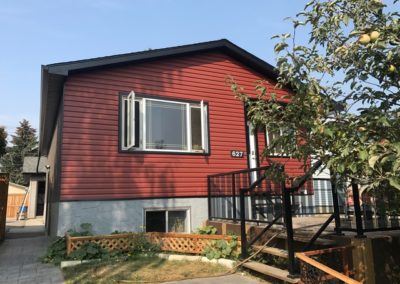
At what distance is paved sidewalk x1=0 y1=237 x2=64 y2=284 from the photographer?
5508mm

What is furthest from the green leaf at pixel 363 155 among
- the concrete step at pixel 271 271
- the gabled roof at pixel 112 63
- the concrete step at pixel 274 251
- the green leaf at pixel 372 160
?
the gabled roof at pixel 112 63

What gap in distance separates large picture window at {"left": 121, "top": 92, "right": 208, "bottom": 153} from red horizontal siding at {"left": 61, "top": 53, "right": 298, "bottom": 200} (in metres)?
0.19

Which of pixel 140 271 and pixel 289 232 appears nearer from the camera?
pixel 289 232

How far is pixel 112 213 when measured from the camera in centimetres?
761

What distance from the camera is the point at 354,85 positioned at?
10.0 feet

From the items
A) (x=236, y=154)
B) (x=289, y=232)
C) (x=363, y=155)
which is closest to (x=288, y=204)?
(x=289, y=232)

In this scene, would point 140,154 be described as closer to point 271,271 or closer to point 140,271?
point 140,271

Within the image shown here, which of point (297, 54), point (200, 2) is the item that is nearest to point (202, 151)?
point (200, 2)

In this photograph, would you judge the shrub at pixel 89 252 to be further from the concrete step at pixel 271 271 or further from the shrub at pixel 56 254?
the concrete step at pixel 271 271

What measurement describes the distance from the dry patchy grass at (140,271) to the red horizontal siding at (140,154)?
169 centimetres

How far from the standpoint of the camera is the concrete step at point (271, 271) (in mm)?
5046

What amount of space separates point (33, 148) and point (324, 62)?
49.9m

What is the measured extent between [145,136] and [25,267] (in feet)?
11.5

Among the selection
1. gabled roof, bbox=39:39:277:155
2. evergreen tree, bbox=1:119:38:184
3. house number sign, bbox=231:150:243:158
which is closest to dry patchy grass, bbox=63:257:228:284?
house number sign, bbox=231:150:243:158
